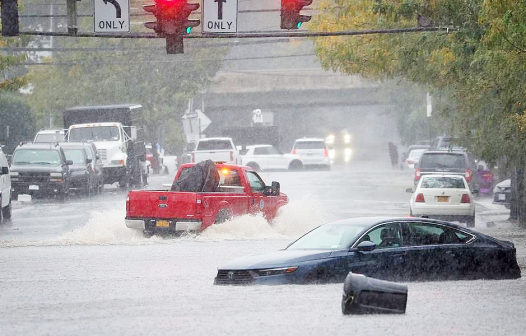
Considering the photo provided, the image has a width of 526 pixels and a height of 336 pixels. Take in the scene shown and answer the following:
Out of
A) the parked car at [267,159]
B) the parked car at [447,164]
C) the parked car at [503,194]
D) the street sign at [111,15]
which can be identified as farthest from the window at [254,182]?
the parked car at [267,159]

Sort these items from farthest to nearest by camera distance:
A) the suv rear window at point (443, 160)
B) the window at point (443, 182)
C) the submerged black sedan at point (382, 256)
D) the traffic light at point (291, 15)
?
1. the suv rear window at point (443, 160)
2. the window at point (443, 182)
3. the traffic light at point (291, 15)
4. the submerged black sedan at point (382, 256)

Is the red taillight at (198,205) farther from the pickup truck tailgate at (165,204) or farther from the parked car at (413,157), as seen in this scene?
the parked car at (413,157)

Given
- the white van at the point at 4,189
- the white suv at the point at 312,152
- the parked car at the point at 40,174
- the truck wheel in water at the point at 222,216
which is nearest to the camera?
the truck wheel in water at the point at 222,216

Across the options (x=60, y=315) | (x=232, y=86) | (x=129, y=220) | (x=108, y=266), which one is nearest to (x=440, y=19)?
(x=129, y=220)

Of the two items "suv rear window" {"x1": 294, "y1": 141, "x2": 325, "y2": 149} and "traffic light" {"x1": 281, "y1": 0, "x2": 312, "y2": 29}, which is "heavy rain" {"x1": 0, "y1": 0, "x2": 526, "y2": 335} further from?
"suv rear window" {"x1": 294, "y1": 141, "x2": 325, "y2": 149}

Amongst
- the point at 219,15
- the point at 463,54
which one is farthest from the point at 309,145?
the point at 463,54

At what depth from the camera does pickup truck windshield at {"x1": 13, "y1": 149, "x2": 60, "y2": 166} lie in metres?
41.0

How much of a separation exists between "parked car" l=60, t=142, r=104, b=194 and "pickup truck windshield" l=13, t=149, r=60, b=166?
3.37ft

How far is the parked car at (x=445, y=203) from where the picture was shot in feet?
104

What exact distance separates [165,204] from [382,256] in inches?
347

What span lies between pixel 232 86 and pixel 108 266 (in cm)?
7174

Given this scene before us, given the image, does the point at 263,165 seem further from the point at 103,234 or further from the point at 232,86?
the point at 103,234

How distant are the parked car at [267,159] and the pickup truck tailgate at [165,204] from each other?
1559 inches

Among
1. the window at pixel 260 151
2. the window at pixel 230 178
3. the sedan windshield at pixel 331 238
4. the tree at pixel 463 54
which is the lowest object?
the window at pixel 260 151
